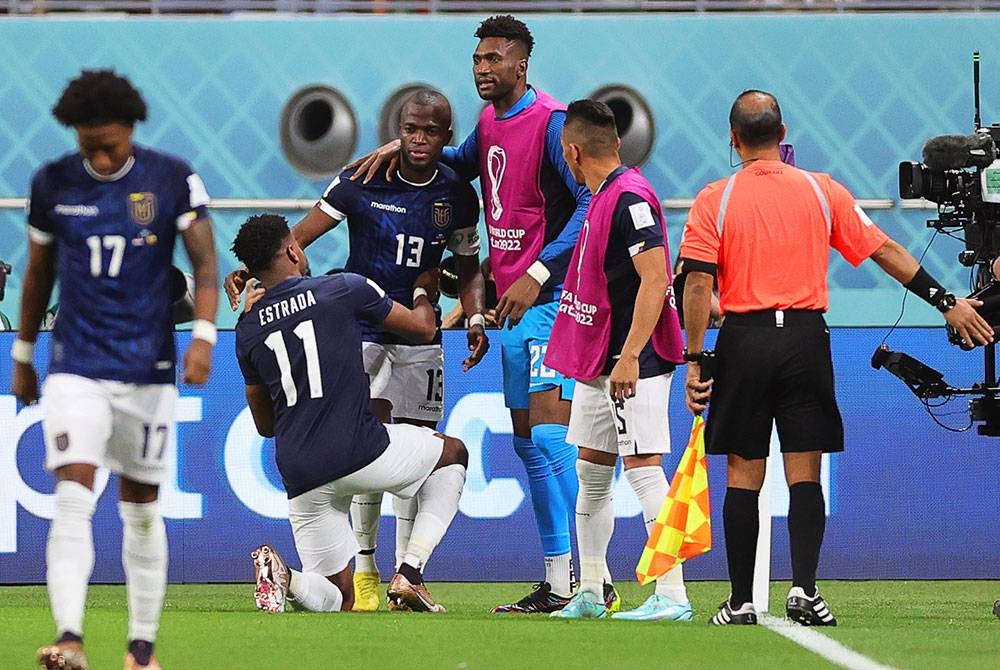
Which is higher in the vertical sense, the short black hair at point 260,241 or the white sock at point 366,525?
the short black hair at point 260,241

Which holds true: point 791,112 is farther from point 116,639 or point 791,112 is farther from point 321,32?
point 116,639

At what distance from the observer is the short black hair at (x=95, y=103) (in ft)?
15.9

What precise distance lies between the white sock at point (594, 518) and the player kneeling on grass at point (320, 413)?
737mm

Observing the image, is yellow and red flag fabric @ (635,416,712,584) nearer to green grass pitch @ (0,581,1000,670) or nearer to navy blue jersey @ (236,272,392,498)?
green grass pitch @ (0,581,1000,670)

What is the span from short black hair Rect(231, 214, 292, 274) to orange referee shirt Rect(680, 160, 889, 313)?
1.67 m

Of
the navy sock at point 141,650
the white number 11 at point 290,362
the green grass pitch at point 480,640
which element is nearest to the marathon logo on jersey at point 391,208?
the white number 11 at point 290,362

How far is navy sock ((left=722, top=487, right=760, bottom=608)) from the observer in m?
6.54

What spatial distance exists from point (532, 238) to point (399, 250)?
2.16ft

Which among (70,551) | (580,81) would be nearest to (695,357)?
(70,551)

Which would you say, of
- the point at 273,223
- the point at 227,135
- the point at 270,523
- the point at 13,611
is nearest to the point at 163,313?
the point at 273,223

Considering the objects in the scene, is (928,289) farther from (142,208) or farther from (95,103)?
(95,103)

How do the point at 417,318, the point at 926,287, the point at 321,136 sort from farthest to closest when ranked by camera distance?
1. the point at 321,136
2. the point at 417,318
3. the point at 926,287

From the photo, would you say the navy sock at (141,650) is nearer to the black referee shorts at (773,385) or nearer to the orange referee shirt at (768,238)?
the black referee shorts at (773,385)

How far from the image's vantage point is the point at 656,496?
7.09 metres
